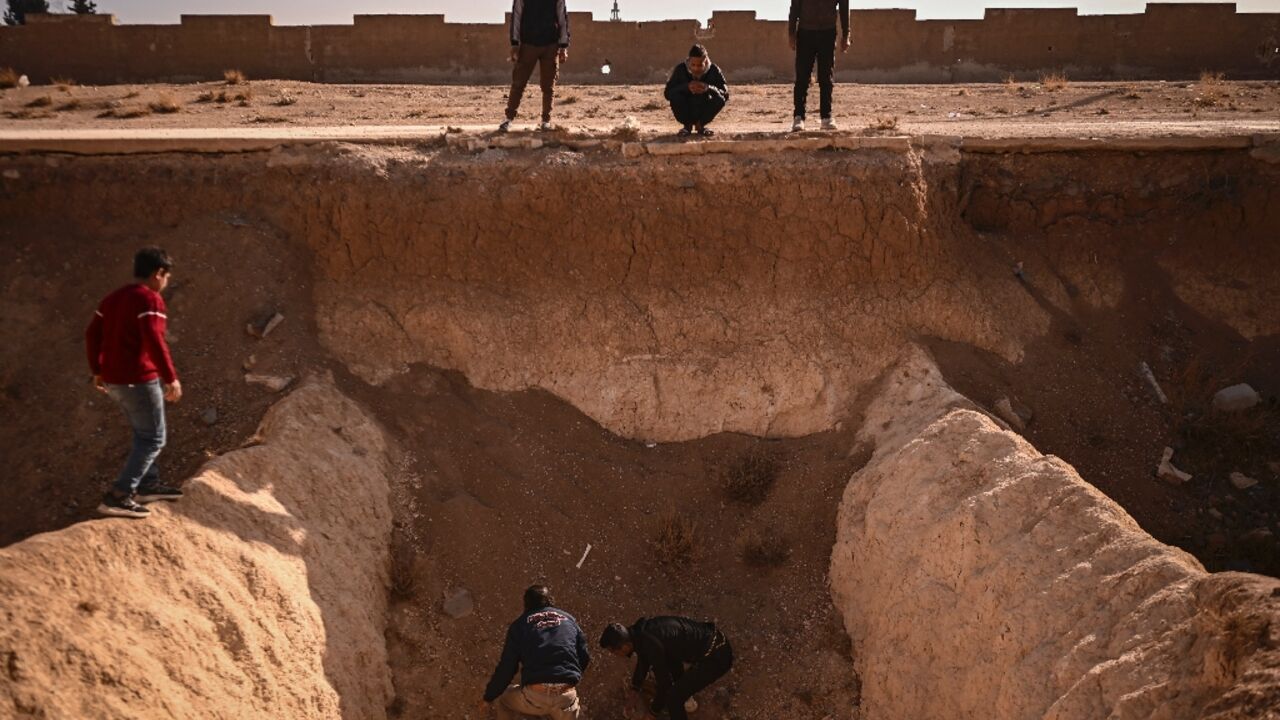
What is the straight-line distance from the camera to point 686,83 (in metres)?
9.68

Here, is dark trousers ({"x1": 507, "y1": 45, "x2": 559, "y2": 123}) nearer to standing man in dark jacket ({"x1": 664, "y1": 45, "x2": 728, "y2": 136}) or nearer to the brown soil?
standing man in dark jacket ({"x1": 664, "y1": 45, "x2": 728, "y2": 136})

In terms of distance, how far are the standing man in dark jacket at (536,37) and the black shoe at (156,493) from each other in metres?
5.06

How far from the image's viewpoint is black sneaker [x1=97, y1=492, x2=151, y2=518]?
562 cm

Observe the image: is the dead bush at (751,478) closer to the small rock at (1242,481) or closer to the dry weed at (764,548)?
the dry weed at (764,548)

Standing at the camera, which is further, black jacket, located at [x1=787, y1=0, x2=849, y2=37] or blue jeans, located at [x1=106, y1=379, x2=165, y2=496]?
black jacket, located at [x1=787, y1=0, x2=849, y2=37]

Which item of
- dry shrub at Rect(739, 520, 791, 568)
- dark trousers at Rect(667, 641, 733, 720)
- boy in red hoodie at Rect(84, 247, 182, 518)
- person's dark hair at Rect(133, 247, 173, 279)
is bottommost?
dark trousers at Rect(667, 641, 733, 720)

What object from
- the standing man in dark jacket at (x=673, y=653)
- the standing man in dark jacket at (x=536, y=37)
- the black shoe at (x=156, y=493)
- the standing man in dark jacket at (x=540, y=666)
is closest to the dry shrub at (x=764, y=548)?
the standing man in dark jacket at (x=673, y=653)

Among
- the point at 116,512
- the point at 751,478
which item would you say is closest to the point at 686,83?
the point at 751,478

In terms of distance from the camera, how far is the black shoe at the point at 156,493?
5898mm

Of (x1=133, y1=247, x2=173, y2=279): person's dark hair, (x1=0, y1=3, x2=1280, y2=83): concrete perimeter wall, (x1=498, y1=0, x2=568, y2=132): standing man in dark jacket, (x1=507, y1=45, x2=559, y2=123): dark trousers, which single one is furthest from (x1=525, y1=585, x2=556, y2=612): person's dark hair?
(x1=0, y1=3, x2=1280, y2=83): concrete perimeter wall

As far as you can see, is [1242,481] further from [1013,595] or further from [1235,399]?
[1013,595]

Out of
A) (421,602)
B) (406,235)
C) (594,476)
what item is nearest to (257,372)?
(406,235)

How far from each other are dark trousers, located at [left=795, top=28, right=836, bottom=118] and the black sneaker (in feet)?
24.0

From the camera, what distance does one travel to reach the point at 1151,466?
837cm
